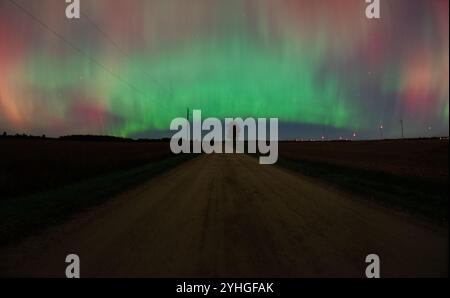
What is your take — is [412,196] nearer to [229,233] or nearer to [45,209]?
[229,233]

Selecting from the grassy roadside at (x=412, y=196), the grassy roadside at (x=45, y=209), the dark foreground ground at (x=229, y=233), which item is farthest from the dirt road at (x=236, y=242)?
the grassy roadside at (x=412, y=196)

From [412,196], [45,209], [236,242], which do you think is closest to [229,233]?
[236,242]

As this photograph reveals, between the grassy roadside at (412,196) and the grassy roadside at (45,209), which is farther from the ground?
the grassy roadside at (412,196)

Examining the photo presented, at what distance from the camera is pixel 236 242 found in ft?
26.2

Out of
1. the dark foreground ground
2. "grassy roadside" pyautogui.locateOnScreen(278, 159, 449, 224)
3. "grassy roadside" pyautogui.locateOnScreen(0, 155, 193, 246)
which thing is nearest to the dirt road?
the dark foreground ground

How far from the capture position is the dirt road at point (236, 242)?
6.31 m

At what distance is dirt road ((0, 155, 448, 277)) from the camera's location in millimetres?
6312

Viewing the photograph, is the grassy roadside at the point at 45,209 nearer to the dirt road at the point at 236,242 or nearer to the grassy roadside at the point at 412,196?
the dirt road at the point at 236,242

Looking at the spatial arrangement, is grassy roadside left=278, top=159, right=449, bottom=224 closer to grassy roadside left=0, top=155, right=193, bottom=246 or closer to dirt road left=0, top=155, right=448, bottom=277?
dirt road left=0, top=155, right=448, bottom=277

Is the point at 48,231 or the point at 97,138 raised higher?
the point at 97,138
